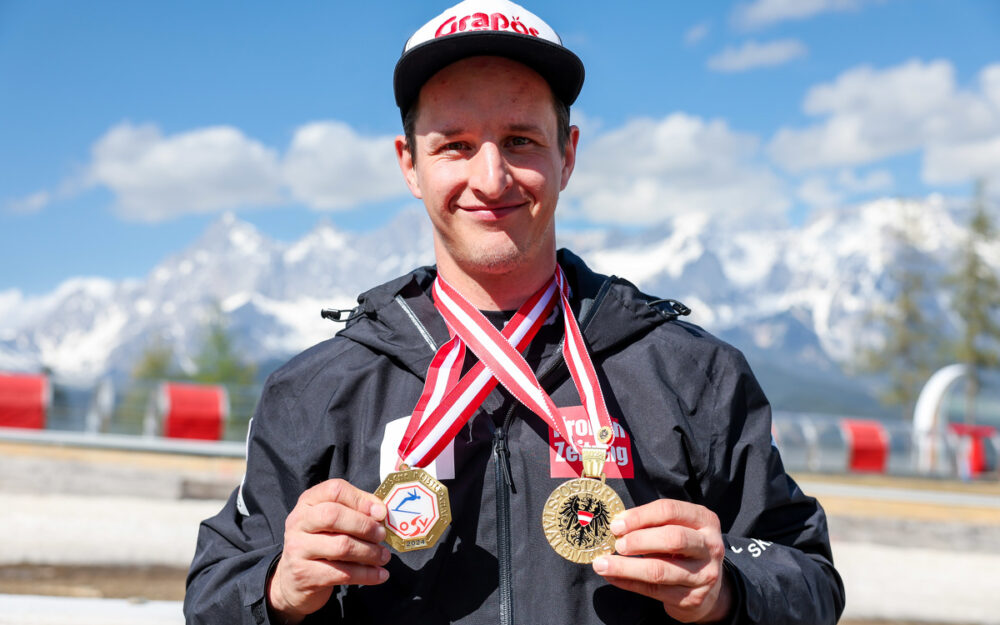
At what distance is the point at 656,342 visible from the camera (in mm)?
2473

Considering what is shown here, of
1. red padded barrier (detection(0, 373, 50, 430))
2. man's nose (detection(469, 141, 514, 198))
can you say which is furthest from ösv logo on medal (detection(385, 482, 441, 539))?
red padded barrier (detection(0, 373, 50, 430))

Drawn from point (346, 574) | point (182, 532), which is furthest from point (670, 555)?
point (182, 532)

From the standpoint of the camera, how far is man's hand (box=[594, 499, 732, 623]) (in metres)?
1.94

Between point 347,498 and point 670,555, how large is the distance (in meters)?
0.68

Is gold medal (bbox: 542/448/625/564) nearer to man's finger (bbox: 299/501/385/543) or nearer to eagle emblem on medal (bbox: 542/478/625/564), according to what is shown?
eagle emblem on medal (bbox: 542/478/625/564)

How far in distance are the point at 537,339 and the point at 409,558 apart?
67cm

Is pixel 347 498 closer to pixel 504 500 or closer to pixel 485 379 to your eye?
pixel 504 500

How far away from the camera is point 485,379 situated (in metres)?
2.37

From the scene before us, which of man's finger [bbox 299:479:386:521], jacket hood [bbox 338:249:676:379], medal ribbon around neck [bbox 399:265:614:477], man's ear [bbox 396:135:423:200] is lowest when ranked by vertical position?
man's finger [bbox 299:479:386:521]

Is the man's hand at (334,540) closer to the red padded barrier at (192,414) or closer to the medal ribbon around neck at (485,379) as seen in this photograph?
the medal ribbon around neck at (485,379)

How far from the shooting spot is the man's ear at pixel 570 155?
2.63 metres

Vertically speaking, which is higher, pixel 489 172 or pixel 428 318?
pixel 489 172

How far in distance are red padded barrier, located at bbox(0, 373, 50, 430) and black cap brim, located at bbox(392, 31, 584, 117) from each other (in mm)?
15258

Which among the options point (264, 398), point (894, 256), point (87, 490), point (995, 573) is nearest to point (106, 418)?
point (87, 490)
